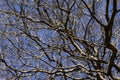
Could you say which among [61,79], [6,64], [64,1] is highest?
[64,1]

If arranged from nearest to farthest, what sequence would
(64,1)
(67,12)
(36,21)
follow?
(67,12) < (64,1) < (36,21)

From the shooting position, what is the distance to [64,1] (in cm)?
691

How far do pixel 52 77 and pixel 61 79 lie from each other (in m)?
0.39

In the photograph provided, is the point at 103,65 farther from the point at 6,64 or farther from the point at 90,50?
the point at 6,64

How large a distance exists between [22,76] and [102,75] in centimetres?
216

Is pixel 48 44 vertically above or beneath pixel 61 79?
above

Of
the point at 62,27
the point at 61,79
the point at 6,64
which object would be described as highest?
the point at 62,27

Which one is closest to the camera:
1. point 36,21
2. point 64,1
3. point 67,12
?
point 67,12

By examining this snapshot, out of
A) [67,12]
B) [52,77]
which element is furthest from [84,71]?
[67,12]

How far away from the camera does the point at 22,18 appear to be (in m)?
7.58

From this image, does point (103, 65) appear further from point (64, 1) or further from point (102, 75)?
point (64, 1)

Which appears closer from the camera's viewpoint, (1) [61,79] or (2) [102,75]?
(2) [102,75]

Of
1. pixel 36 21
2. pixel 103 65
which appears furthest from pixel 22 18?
pixel 103 65

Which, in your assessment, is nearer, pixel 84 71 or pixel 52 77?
pixel 84 71
